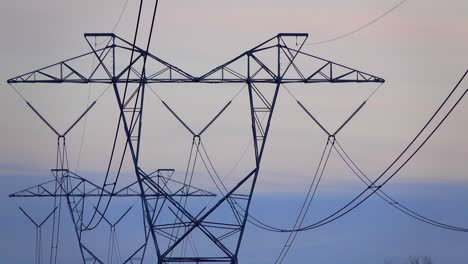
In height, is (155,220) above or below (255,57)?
below

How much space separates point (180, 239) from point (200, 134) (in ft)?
15.1

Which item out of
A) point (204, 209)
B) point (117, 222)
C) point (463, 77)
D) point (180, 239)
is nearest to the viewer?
point (463, 77)

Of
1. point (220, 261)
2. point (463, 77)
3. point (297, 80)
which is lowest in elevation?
point (220, 261)

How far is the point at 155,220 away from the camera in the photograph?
39094 mm

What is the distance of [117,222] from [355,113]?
2680 centimetres

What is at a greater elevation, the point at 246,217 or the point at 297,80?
the point at 297,80

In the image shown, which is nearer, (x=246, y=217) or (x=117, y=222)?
(x=246, y=217)

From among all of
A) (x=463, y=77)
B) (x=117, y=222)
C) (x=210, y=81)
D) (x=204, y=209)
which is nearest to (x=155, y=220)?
(x=204, y=209)

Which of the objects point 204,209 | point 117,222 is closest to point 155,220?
point 204,209

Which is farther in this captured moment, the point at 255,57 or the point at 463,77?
the point at 255,57

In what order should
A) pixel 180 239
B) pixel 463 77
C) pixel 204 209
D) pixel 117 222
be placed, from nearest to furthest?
pixel 463 77, pixel 180 239, pixel 204 209, pixel 117 222

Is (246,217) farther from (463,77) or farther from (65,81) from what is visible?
(463,77)

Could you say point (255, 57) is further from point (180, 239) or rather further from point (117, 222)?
point (117, 222)

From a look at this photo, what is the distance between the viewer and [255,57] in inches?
1483
